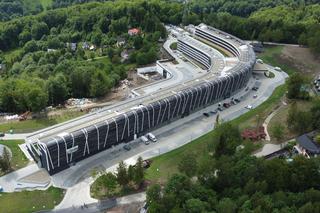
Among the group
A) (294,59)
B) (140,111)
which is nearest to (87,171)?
(140,111)

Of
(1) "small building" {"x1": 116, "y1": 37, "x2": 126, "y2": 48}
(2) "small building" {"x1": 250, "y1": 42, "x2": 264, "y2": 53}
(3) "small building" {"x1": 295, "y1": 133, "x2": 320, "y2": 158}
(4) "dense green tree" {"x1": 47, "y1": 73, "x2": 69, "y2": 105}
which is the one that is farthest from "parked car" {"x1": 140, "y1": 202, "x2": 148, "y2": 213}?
(1) "small building" {"x1": 116, "y1": 37, "x2": 126, "y2": 48}

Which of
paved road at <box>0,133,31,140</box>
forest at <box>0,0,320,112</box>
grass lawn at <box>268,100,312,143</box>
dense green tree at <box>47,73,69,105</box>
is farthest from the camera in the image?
forest at <box>0,0,320,112</box>

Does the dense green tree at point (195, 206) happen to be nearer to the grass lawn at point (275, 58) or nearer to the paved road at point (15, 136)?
the paved road at point (15, 136)

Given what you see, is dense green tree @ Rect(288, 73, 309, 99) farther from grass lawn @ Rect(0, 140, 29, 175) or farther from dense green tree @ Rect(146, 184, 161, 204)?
grass lawn @ Rect(0, 140, 29, 175)

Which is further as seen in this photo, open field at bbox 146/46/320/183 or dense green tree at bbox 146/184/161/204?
open field at bbox 146/46/320/183

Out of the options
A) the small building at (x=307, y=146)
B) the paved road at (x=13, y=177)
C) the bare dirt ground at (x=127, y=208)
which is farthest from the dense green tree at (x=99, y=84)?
the small building at (x=307, y=146)
